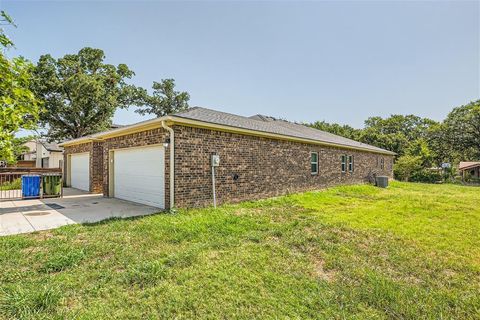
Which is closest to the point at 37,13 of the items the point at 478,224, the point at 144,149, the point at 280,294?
the point at 144,149

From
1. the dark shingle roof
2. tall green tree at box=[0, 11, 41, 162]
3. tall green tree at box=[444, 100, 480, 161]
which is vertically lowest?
tall green tree at box=[0, 11, 41, 162]

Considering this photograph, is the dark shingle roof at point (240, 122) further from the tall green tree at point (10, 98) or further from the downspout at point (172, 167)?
the tall green tree at point (10, 98)

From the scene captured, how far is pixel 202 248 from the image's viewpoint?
439 centimetres

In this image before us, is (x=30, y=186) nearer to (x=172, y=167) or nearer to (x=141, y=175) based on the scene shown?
(x=141, y=175)

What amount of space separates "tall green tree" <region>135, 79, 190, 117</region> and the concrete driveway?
26.4 meters

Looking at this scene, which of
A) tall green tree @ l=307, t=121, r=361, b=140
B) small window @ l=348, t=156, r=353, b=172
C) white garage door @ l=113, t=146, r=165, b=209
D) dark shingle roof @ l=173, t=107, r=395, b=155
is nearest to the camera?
white garage door @ l=113, t=146, r=165, b=209

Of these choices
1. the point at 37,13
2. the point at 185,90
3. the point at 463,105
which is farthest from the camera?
the point at 185,90

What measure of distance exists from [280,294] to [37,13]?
10.3 meters

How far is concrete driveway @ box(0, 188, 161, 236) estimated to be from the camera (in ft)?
19.2

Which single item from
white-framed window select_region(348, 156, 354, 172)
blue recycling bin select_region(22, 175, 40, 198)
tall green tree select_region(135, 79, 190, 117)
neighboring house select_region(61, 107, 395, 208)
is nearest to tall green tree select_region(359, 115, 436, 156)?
white-framed window select_region(348, 156, 354, 172)

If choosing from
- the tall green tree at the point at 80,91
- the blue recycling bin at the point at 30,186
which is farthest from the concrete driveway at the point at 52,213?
the tall green tree at the point at 80,91

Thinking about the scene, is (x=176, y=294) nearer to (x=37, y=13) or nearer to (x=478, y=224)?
(x=478, y=224)

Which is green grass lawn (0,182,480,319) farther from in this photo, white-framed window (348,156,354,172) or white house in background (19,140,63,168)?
white house in background (19,140,63,168)

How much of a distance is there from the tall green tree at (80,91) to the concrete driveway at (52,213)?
1790 centimetres
